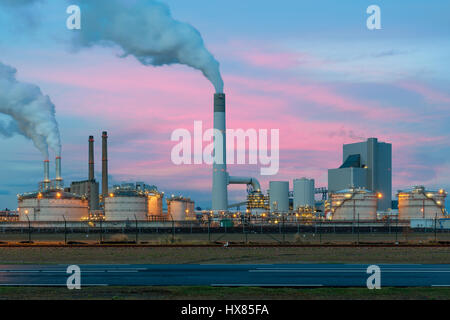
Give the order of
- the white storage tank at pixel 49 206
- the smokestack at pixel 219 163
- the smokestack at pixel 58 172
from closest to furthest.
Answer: the smokestack at pixel 219 163 < the white storage tank at pixel 49 206 < the smokestack at pixel 58 172

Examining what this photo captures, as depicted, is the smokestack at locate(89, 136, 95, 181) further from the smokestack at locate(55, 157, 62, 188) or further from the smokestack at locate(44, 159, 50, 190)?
the smokestack at locate(55, 157, 62, 188)

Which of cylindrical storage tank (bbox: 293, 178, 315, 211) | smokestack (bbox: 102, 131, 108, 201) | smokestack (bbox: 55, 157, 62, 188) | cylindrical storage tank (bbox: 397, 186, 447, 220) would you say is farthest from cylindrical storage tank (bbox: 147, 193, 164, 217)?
cylindrical storage tank (bbox: 397, 186, 447, 220)

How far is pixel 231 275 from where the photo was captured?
72.1 feet

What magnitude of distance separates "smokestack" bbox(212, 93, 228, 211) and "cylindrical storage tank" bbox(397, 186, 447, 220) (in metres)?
30.0

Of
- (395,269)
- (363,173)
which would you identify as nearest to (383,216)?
(363,173)

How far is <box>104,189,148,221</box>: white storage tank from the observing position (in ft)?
310

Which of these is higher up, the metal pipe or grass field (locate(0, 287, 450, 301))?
the metal pipe

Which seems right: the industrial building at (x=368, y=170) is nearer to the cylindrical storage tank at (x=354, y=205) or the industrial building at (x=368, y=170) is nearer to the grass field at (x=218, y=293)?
the cylindrical storage tank at (x=354, y=205)

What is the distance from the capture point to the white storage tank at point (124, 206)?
94.6m

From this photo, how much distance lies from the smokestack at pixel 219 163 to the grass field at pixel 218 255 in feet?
176

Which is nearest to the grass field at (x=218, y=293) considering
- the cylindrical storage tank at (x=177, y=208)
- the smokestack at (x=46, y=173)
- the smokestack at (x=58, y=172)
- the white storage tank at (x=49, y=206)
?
the white storage tank at (x=49, y=206)

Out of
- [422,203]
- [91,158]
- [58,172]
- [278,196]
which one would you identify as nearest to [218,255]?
[422,203]

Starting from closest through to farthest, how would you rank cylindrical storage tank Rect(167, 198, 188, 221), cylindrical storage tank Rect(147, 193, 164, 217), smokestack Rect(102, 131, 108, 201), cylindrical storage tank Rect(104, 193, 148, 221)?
cylindrical storage tank Rect(104, 193, 148, 221) → cylindrical storage tank Rect(147, 193, 164, 217) → cylindrical storage tank Rect(167, 198, 188, 221) → smokestack Rect(102, 131, 108, 201)
